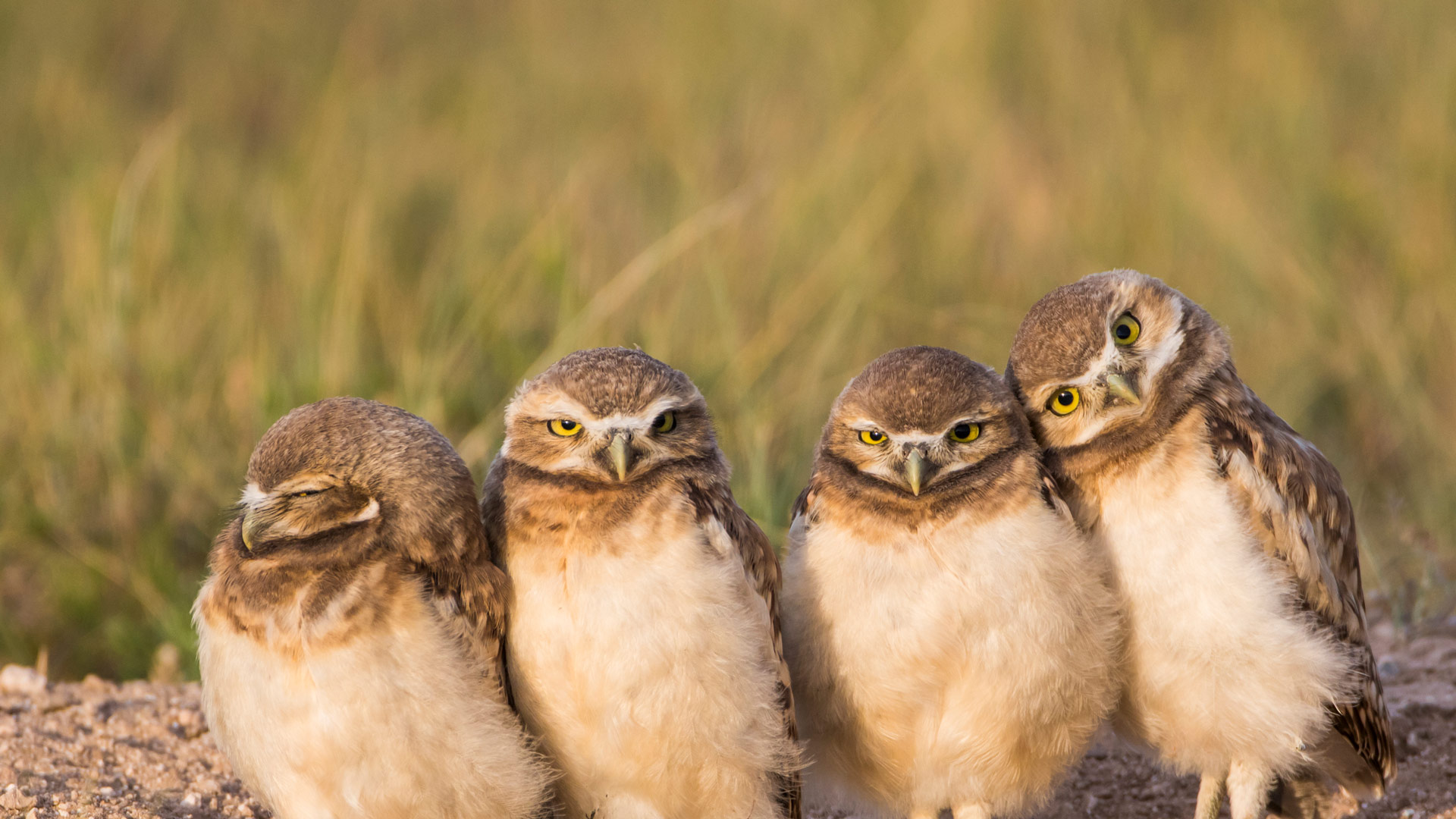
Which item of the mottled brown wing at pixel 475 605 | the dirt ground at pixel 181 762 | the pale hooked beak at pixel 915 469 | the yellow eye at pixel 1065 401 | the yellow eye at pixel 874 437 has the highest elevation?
the yellow eye at pixel 1065 401

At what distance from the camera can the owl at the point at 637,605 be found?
3.68 m

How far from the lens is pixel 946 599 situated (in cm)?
378

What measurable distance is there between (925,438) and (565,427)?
99 centimetres

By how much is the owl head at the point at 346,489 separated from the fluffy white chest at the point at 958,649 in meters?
1.04

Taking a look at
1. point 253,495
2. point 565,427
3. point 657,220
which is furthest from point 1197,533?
point 657,220

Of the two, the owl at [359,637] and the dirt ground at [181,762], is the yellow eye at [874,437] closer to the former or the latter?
the owl at [359,637]

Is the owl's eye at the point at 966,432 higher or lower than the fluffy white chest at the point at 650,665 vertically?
higher

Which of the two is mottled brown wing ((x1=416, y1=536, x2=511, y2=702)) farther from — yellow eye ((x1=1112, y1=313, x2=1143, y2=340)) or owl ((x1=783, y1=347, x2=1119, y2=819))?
yellow eye ((x1=1112, y1=313, x2=1143, y2=340))

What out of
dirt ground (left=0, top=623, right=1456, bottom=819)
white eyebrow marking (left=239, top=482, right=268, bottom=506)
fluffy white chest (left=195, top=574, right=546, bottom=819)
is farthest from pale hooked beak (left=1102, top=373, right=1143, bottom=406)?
white eyebrow marking (left=239, top=482, right=268, bottom=506)

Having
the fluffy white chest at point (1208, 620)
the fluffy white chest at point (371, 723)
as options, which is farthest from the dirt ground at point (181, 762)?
the fluffy white chest at point (1208, 620)

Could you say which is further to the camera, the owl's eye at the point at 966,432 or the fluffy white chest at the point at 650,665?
the owl's eye at the point at 966,432

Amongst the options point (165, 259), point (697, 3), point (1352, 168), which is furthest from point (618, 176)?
point (1352, 168)

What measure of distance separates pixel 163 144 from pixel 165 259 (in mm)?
787

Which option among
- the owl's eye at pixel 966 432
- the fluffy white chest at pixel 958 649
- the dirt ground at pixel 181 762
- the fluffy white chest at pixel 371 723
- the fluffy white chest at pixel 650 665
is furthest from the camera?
the dirt ground at pixel 181 762
